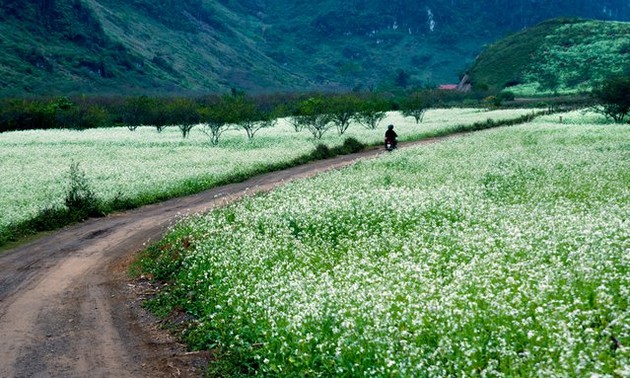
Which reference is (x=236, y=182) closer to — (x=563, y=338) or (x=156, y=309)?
(x=156, y=309)

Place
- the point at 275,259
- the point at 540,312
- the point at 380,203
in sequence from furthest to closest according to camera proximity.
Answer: the point at 380,203
the point at 275,259
the point at 540,312

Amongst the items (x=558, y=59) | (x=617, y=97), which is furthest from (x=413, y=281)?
(x=558, y=59)

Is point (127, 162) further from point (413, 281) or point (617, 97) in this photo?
point (617, 97)

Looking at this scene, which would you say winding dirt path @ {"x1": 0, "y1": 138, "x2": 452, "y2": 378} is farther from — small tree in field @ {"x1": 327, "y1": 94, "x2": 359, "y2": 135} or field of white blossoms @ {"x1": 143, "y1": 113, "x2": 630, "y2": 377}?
small tree in field @ {"x1": 327, "y1": 94, "x2": 359, "y2": 135}

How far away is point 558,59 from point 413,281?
171 m

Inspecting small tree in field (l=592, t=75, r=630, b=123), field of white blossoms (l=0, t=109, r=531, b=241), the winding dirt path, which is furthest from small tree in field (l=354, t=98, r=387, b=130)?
the winding dirt path

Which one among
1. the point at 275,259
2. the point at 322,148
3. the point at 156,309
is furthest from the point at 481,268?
the point at 322,148

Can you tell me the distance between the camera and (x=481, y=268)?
1283 cm

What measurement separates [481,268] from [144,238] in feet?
45.3

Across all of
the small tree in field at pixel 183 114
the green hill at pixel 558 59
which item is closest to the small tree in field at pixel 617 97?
the small tree in field at pixel 183 114

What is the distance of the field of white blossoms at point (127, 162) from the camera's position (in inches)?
1262

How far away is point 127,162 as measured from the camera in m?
47.1

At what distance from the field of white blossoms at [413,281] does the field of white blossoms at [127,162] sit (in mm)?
11371

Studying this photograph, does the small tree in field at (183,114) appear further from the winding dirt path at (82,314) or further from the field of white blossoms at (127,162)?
the winding dirt path at (82,314)
